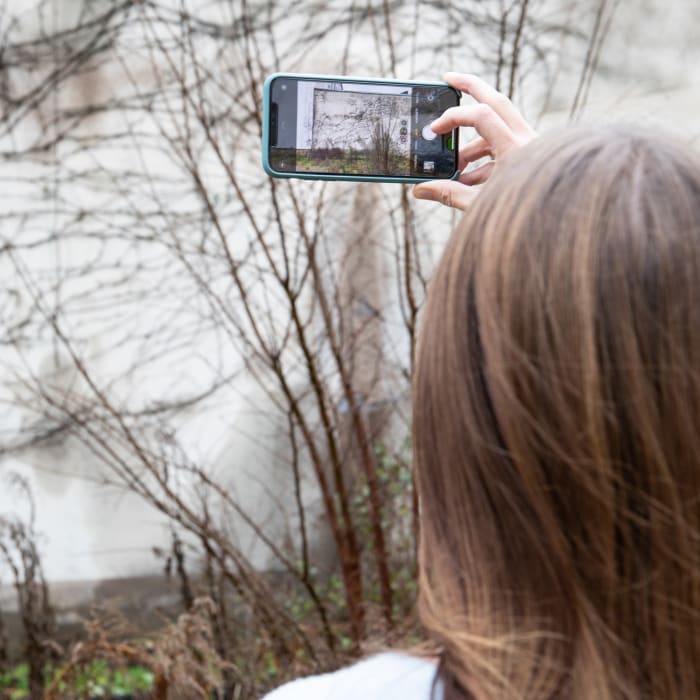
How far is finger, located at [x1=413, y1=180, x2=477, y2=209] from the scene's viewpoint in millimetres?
1404

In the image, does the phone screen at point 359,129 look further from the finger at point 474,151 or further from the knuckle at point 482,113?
the knuckle at point 482,113

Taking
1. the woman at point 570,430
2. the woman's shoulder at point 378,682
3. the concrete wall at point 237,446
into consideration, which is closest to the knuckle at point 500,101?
the woman at point 570,430

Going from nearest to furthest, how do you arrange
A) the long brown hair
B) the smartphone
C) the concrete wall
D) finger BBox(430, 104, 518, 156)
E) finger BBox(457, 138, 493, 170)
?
the long brown hair
finger BBox(430, 104, 518, 156)
finger BBox(457, 138, 493, 170)
the smartphone
the concrete wall

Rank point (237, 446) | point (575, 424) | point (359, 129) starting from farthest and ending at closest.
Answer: point (237, 446)
point (359, 129)
point (575, 424)

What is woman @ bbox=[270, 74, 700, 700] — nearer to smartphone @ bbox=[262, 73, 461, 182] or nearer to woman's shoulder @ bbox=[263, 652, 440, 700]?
woman's shoulder @ bbox=[263, 652, 440, 700]

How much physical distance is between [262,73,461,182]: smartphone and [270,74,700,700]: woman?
852mm

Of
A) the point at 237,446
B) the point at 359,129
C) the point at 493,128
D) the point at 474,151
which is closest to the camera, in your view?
the point at 493,128

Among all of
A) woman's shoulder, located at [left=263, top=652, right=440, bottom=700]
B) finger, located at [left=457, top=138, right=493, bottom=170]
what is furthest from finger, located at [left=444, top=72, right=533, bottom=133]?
woman's shoulder, located at [left=263, top=652, right=440, bottom=700]

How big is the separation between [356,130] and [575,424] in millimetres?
1098

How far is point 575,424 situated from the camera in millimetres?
745

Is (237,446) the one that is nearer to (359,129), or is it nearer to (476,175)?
(359,129)

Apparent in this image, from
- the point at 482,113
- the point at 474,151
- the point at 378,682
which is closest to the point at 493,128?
the point at 482,113

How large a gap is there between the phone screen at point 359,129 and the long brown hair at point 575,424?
2.83 feet

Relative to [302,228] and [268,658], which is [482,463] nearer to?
[302,228]
